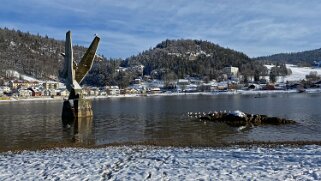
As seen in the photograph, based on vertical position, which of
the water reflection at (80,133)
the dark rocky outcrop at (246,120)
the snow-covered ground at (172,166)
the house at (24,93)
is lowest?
the water reflection at (80,133)

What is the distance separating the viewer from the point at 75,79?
54031 millimetres

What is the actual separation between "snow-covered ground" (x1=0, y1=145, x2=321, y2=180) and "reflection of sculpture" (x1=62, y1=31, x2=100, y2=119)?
32.5 meters

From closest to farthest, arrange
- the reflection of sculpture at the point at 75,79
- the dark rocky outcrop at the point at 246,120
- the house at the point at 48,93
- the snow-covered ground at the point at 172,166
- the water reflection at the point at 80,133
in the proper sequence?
1. the snow-covered ground at the point at 172,166
2. the water reflection at the point at 80,133
3. the dark rocky outcrop at the point at 246,120
4. the reflection of sculpture at the point at 75,79
5. the house at the point at 48,93

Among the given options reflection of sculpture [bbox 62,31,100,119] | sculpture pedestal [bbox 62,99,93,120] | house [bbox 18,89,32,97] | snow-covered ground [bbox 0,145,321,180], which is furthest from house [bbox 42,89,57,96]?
snow-covered ground [bbox 0,145,321,180]

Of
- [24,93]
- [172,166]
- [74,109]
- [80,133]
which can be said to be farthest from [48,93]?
[172,166]

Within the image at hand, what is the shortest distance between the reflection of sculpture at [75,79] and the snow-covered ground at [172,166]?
32514mm

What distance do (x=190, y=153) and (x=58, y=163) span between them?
5851 mm

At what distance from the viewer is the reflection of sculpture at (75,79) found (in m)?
51.2

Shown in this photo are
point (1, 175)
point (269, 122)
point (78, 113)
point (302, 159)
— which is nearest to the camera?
point (1, 175)

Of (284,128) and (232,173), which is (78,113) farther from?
(232,173)

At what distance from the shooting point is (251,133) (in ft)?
111

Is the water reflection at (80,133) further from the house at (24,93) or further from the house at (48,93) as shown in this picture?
the house at (48,93)

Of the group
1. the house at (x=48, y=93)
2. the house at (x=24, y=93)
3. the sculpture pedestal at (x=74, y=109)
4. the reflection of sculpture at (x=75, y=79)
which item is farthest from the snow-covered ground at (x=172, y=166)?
the house at (x=48, y=93)

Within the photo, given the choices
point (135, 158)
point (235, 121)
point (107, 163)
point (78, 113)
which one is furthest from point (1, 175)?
point (78, 113)
